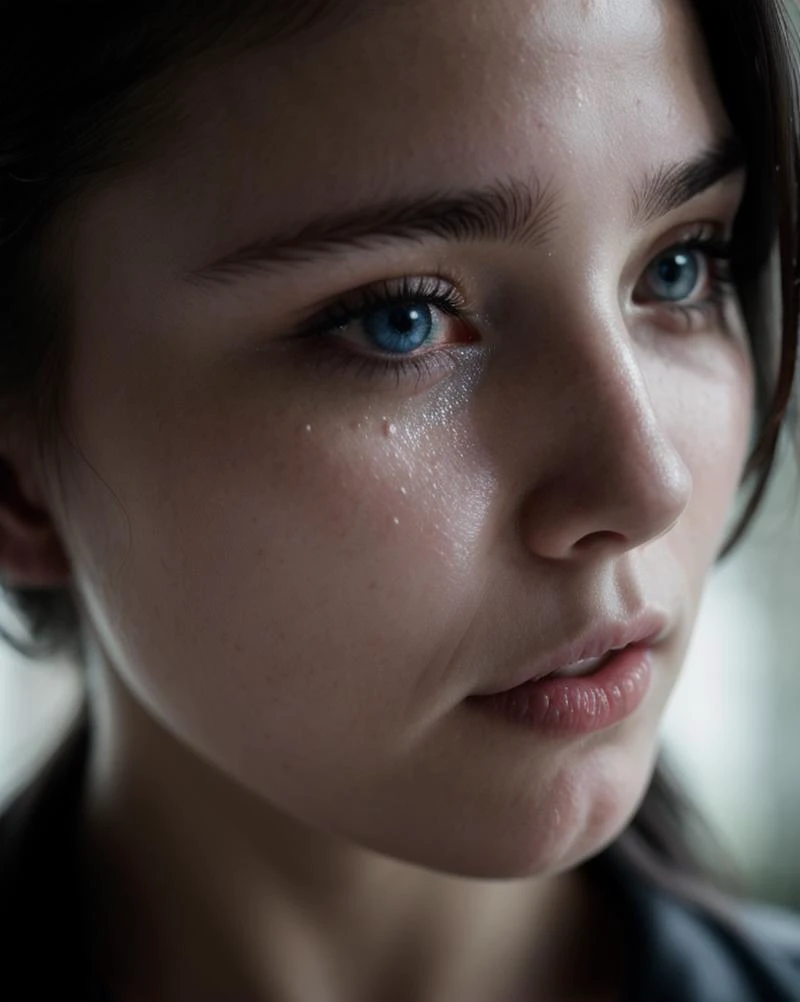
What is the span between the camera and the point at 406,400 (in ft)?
2.13

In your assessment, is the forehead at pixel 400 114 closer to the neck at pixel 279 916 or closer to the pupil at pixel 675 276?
the pupil at pixel 675 276

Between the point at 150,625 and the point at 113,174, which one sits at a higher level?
the point at 113,174

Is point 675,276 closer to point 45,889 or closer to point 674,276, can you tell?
point 674,276

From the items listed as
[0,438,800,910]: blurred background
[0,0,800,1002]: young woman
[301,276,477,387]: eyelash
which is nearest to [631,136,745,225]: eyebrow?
[0,0,800,1002]: young woman

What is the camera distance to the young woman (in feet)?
1.99

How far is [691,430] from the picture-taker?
70 cm

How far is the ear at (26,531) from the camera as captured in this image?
2.49 ft

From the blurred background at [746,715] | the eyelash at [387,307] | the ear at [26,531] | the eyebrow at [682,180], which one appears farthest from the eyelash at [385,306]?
the blurred background at [746,715]

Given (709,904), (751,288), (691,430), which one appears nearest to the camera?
(691,430)

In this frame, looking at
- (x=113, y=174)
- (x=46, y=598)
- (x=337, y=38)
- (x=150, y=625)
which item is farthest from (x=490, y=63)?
(x=46, y=598)

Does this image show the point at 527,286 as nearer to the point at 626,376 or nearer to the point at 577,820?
the point at 626,376

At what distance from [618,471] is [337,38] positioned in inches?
9.7

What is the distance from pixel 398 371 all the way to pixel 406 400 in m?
0.02

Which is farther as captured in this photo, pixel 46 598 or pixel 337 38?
pixel 46 598
